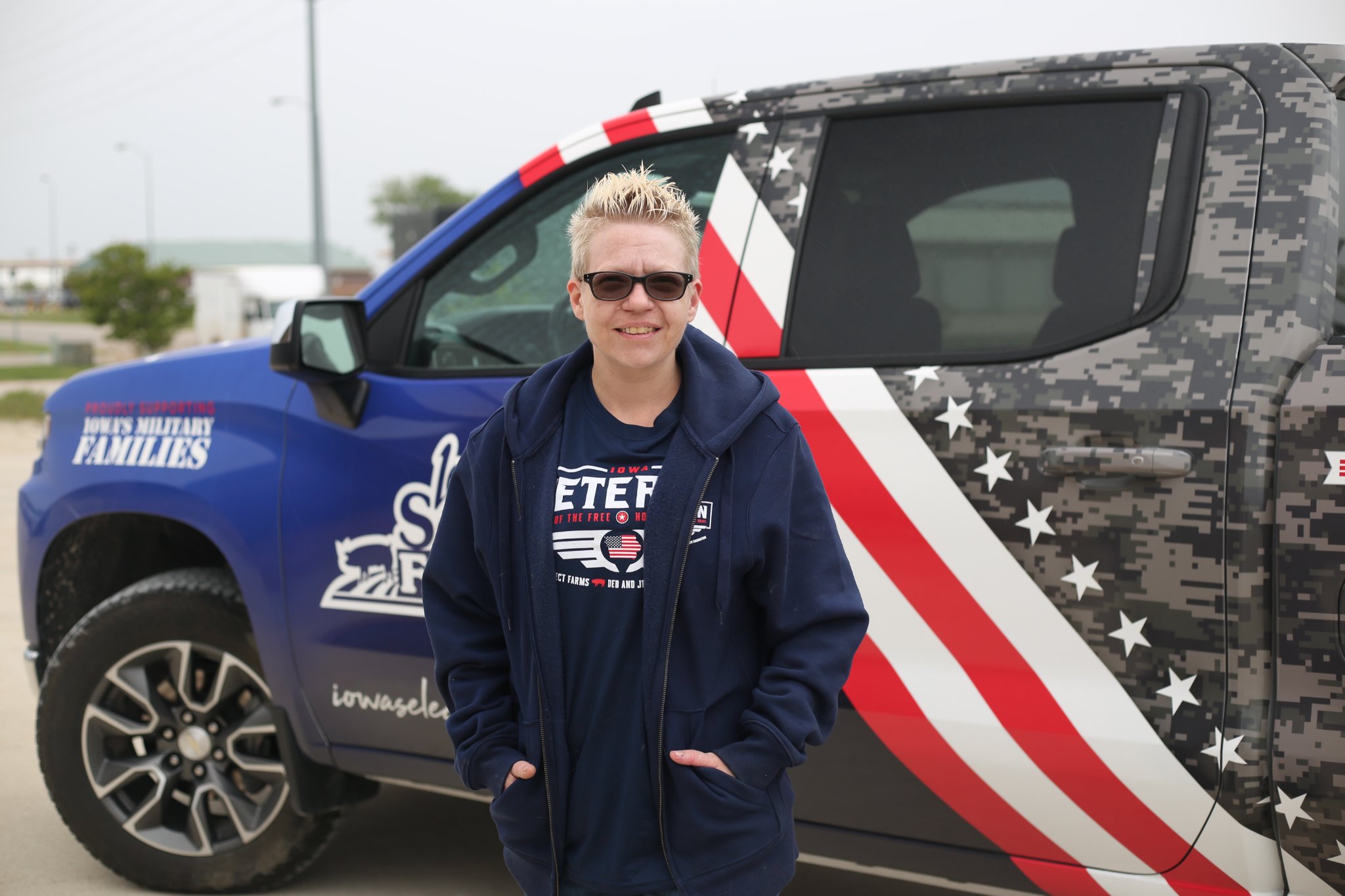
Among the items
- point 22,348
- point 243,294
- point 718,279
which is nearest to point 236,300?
point 243,294

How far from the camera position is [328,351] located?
116 inches

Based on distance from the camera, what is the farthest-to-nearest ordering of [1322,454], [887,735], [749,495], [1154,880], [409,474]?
[409,474] < [887,735] < [1154,880] < [1322,454] < [749,495]

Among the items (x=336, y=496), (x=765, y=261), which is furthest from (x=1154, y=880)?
(x=336, y=496)

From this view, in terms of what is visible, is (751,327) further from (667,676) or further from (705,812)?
(705,812)

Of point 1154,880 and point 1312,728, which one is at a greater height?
point 1312,728

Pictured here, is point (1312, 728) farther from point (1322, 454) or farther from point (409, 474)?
point (409, 474)

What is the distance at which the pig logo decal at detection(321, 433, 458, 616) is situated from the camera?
2809mm

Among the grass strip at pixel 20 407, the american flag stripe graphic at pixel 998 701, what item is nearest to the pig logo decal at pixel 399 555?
the american flag stripe graphic at pixel 998 701

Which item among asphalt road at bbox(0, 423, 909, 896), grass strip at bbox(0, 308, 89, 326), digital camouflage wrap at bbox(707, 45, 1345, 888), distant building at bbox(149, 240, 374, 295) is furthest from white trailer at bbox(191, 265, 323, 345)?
distant building at bbox(149, 240, 374, 295)

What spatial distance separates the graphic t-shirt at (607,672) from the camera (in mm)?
1671

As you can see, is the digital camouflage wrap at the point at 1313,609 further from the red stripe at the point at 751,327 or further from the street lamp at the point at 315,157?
the street lamp at the point at 315,157

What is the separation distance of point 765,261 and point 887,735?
990 mm

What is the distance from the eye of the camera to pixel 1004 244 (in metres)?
2.38

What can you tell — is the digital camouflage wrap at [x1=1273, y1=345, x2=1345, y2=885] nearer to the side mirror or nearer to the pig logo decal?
the pig logo decal
